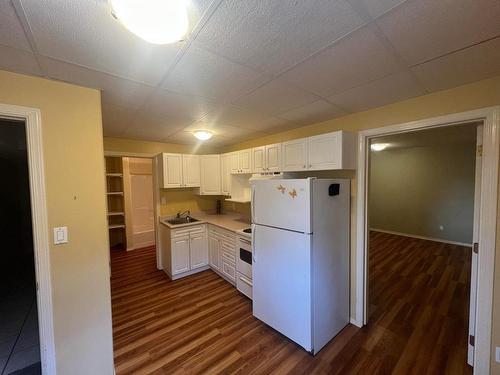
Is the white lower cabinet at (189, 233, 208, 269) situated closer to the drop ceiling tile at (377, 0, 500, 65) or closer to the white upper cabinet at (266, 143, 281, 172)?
the white upper cabinet at (266, 143, 281, 172)

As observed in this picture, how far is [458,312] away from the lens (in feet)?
8.18

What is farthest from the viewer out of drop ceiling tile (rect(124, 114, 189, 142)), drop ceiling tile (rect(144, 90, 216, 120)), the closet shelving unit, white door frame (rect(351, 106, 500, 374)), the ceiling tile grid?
the closet shelving unit

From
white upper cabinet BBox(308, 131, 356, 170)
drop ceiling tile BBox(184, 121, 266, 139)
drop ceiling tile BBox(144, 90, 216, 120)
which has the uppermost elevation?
drop ceiling tile BBox(144, 90, 216, 120)

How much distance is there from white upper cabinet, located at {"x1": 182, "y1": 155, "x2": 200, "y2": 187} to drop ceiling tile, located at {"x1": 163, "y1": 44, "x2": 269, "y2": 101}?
7.12 ft

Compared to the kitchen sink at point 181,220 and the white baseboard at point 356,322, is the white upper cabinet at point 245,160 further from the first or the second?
the white baseboard at point 356,322

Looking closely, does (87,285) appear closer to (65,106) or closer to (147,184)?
(65,106)

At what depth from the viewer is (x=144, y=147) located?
3.68 metres

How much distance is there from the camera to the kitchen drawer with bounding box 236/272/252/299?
111 inches

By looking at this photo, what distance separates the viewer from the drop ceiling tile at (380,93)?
5.21 feet

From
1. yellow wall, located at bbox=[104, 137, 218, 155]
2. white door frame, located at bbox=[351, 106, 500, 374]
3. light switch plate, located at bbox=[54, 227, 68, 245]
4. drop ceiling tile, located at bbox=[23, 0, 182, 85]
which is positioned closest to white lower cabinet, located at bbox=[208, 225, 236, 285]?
yellow wall, located at bbox=[104, 137, 218, 155]

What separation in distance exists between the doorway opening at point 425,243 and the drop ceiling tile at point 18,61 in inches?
113

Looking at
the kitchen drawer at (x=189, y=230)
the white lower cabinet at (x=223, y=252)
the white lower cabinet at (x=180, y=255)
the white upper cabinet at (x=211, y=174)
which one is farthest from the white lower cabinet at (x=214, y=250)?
the white upper cabinet at (x=211, y=174)

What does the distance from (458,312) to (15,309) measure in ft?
17.8

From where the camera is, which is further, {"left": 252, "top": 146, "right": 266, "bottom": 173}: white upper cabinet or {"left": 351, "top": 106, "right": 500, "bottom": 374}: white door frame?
{"left": 252, "top": 146, "right": 266, "bottom": 173}: white upper cabinet
